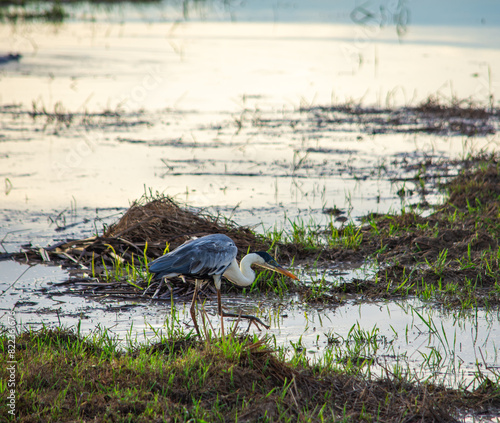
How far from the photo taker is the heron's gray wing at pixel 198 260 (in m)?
4.77

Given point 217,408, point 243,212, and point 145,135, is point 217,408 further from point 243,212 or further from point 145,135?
point 145,135

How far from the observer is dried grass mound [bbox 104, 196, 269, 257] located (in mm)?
6480

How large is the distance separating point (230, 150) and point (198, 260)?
5.95 m

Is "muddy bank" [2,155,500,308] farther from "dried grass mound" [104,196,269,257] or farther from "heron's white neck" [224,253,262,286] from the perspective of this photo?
"heron's white neck" [224,253,262,286]

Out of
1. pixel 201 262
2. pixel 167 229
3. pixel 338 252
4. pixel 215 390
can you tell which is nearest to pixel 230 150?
pixel 167 229

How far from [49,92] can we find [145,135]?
382cm

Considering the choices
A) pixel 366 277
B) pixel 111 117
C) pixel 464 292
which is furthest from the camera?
pixel 111 117

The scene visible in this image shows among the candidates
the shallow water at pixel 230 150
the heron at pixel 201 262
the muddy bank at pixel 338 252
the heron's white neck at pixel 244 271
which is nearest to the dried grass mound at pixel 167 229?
the muddy bank at pixel 338 252

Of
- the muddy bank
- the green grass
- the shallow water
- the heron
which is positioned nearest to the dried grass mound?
the muddy bank

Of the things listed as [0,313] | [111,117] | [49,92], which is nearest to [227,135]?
[111,117]

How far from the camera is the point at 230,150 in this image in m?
10.6

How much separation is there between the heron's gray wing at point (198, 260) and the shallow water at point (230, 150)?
1.50 feet

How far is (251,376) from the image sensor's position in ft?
13.1

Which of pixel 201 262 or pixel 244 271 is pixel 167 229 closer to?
pixel 244 271
